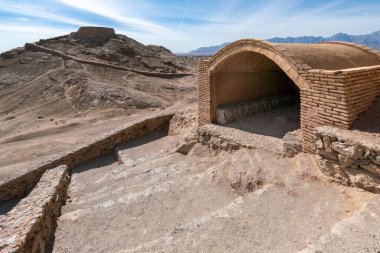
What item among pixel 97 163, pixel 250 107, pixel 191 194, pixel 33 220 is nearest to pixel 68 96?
pixel 97 163

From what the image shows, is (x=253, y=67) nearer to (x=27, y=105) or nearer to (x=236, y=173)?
(x=236, y=173)

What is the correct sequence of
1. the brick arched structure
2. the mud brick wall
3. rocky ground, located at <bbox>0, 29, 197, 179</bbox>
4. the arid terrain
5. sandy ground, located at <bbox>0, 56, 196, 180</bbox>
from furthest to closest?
rocky ground, located at <bbox>0, 29, 197, 179</bbox>, sandy ground, located at <bbox>0, 56, 196, 180</bbox>, the brick arched structure, the mud brick wall, the arid terrain

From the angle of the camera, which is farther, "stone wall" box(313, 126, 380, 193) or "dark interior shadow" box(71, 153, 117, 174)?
"dark interior shadow" box(71, 153, 117, 174)

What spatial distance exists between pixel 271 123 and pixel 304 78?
9.06ft

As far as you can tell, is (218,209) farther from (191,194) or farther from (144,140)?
(144,140)

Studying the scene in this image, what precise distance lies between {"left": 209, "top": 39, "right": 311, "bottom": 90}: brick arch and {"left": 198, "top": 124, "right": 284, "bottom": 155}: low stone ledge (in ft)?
5.38

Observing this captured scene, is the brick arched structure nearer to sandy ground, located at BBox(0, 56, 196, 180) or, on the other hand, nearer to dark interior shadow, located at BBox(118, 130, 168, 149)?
dark interior shadow, located at BBox(118, 130, 168, 149)

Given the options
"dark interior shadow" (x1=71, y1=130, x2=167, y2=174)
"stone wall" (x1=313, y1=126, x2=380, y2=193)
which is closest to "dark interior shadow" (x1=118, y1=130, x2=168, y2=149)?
"dark interior shadow" (x1=71, y1=130, x2=167, y2=174)

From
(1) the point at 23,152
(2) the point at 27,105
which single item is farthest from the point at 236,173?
(2) the point at 27,105

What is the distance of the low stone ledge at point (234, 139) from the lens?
7.28 m

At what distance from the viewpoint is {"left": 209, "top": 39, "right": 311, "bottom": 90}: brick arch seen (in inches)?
263

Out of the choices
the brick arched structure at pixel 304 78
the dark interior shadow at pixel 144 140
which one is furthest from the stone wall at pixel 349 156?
the dark interior shadow at pixel 144 140

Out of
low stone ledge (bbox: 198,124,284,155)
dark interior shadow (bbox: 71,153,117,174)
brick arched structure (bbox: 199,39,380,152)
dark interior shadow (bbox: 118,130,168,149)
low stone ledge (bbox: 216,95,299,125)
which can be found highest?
brick arched structure (bbox: 199,39,380,152)

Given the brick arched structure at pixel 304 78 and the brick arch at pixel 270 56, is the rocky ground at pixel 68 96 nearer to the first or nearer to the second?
the brick arched structure at pixel 304 78
